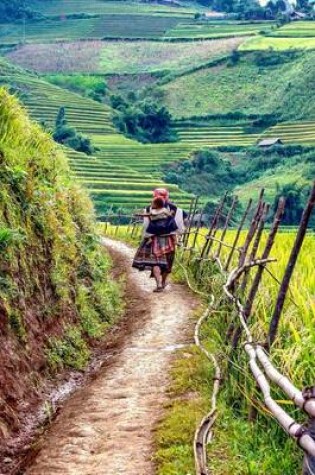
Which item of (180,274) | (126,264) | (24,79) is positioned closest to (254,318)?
(180,274)

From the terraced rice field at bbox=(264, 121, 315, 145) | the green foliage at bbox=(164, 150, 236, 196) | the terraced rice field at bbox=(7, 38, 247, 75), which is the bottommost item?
the green foliage at bbox=(164, 150, 236, 196)

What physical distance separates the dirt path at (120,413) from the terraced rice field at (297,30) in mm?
89831

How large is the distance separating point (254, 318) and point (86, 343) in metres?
2.02

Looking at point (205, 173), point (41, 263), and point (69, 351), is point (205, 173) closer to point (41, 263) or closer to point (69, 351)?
point (41, 263)

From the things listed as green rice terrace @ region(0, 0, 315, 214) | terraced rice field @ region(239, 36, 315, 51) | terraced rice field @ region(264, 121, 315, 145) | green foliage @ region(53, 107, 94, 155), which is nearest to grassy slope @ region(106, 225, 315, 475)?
green rice terrace @ region(0, 0, 315, 214)

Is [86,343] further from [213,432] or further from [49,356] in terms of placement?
[213,432]

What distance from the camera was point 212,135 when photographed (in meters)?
73.2

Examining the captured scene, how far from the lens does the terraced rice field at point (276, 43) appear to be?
3533 inches

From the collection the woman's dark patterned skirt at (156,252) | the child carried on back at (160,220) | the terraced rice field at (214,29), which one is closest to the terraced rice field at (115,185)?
the woman's dark patterned skirt at (156,252)

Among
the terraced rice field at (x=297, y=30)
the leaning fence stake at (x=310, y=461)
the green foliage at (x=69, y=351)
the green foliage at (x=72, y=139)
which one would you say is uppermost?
the terraced rice field at (x=297, y=30)

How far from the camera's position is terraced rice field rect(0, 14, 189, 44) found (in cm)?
10750

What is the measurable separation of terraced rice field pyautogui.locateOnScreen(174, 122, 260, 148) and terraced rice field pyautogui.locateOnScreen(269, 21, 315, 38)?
80.2 feet

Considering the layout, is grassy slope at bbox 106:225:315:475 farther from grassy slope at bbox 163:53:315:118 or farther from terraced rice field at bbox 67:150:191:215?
grassy slope at bbox 163:53:315:118

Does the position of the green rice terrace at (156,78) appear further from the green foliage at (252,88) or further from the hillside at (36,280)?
the hillside at (36,280)
